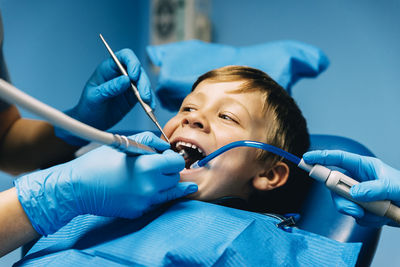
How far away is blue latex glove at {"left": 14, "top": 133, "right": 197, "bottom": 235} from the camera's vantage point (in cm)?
86

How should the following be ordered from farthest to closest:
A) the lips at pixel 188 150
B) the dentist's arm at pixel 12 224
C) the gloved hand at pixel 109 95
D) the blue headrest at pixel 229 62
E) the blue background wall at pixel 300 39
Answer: the blue background wall at pixel 300 39 → the blue headrest at pixel 229 62 → the gloved hand at pixel 109 95 → the lips at pixel 188 150 → the dentist's arm at pixel 12 224

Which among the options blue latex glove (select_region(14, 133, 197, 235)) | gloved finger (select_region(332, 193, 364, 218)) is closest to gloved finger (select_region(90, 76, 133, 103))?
blue latex glove (select_region(14, 133, 197, 235))

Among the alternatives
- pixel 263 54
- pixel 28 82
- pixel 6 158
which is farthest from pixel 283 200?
pixel 28 82

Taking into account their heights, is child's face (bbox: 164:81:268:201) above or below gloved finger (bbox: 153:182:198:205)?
above

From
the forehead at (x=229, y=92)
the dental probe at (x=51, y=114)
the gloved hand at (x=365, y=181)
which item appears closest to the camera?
the dental probe at (x=51, y=114)

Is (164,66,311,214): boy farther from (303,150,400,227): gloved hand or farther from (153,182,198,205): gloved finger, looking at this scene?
(303,150,400,227): gloved hand

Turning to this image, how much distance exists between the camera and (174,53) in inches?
73.5

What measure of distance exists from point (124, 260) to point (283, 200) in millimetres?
702

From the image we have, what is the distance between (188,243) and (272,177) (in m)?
0.50

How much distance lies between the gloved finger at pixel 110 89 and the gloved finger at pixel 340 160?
65 cm

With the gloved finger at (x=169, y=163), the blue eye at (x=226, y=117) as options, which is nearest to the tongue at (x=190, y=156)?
the blue eye at (x=226, y=117)

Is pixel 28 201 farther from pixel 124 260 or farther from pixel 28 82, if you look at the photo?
pixel 28 82

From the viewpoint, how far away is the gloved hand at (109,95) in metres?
1.31

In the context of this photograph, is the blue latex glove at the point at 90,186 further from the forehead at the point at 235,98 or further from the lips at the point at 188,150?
the forehead at the point at 235,98
